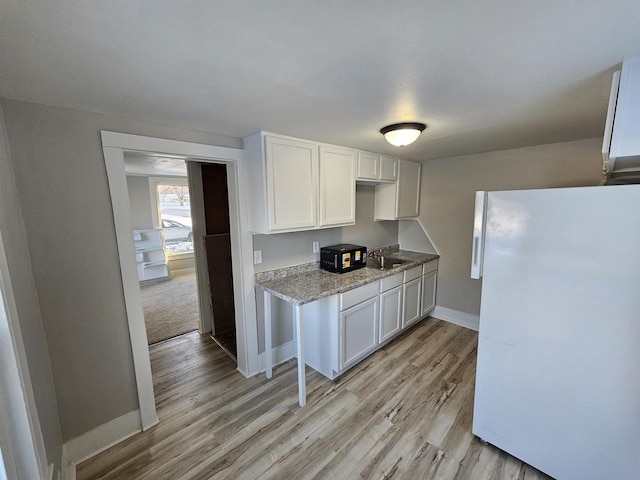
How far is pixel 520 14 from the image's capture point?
80 centimetres

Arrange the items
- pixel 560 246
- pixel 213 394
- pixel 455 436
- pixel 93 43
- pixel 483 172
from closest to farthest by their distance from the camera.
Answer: pixel 93 43, pixel 560 246, pixel 455 436, pixel 213 394, pixel 483 172

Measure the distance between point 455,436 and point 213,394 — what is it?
190 cm

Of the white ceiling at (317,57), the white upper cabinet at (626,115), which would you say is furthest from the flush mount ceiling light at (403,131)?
the white upper cabinet at (626,115)

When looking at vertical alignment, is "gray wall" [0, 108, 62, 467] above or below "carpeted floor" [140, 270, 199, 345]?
above

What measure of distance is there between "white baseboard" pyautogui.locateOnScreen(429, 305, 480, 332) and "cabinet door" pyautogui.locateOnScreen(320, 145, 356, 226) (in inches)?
76.1

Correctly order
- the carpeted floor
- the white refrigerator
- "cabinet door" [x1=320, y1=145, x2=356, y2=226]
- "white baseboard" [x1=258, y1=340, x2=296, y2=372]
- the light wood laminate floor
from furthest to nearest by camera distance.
Answer: the carpeted floor < "white baseboard" [x1=258, y1=340, x2=296, y2=372] < "cabinet door" [x1=320, y1=145, x2=356, y2=226] < the light wood laminate floor < the white refrigerator

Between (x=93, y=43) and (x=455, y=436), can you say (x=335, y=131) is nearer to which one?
(x=93, y=43)

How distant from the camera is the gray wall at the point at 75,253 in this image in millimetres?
1447

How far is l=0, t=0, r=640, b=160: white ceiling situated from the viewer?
782 millimetres

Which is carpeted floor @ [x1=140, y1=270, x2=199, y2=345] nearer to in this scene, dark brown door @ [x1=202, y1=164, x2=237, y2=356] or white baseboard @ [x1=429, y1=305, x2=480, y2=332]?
dark brown door @ [x1=202, y1=164, x2=237, y2=356]

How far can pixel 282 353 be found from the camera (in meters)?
2.71

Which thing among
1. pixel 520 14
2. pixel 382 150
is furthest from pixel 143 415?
pixel 382 150

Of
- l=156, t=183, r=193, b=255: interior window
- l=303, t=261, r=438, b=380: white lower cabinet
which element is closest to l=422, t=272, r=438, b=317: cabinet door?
l=303, t=261, r=438, b=380: white lower cabinet

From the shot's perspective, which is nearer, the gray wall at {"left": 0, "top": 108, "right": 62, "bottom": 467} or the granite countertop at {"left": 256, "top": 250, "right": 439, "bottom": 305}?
the gray wall at {"left": 0, "top": 108, "right": 62, "bottom": 467}
